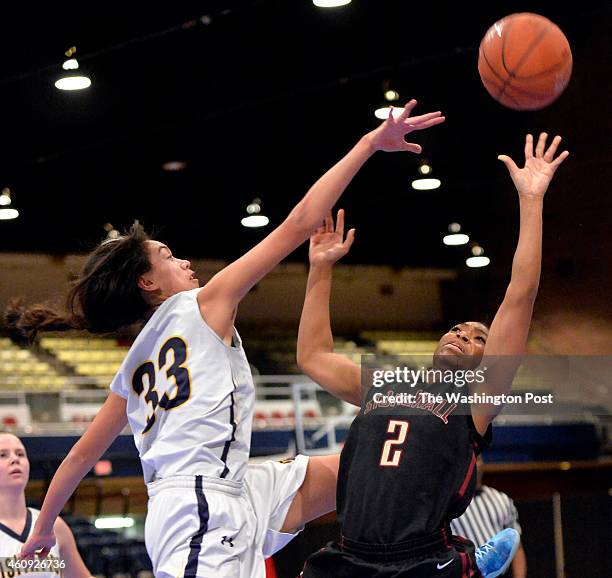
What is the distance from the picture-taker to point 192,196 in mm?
13414

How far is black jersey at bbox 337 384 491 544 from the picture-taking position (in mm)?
2885

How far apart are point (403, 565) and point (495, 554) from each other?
0.30m

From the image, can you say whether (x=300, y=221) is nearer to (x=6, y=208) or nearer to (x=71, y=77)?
(x=71, y=77)

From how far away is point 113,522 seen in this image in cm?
1088

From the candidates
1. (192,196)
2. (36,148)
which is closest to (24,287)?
(192,196)

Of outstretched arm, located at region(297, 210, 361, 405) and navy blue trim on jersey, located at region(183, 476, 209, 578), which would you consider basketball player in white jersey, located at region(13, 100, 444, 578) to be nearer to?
navy blue trim on jersey, located at region(183, 476, 209, 578)

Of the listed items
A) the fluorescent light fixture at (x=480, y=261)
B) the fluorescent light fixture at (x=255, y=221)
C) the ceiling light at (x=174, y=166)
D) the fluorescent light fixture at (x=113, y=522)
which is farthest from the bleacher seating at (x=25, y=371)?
the fluorescent light fixture at (x=480, y=261)

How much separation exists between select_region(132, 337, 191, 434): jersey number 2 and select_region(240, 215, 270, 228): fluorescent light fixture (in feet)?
36.0

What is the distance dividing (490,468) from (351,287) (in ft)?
18.8

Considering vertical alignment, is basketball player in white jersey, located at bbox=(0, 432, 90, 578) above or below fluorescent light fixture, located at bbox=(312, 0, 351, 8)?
below

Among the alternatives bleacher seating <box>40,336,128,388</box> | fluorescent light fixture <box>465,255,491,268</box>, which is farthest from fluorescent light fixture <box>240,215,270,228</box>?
bleacher seating <box>40,336,128,388</box>

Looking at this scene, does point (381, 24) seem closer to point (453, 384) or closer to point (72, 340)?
point (453, 384)

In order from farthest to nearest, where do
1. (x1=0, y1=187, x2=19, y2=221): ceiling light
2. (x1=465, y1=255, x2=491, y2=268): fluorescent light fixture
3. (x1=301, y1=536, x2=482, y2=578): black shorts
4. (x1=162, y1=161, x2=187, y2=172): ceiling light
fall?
(x1=162, y1=161, x2=187, y2=172): ceiling light, (x1=0, y1=187, x2=19, y2=221): ceiling light, (x1=465, y1=255, x2=491, y2=268): fluorescent light fixture, (x1=301, y1=536, x2=482, y2=578): black shorts

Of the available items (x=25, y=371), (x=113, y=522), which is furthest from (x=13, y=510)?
(x=25, y=371)
